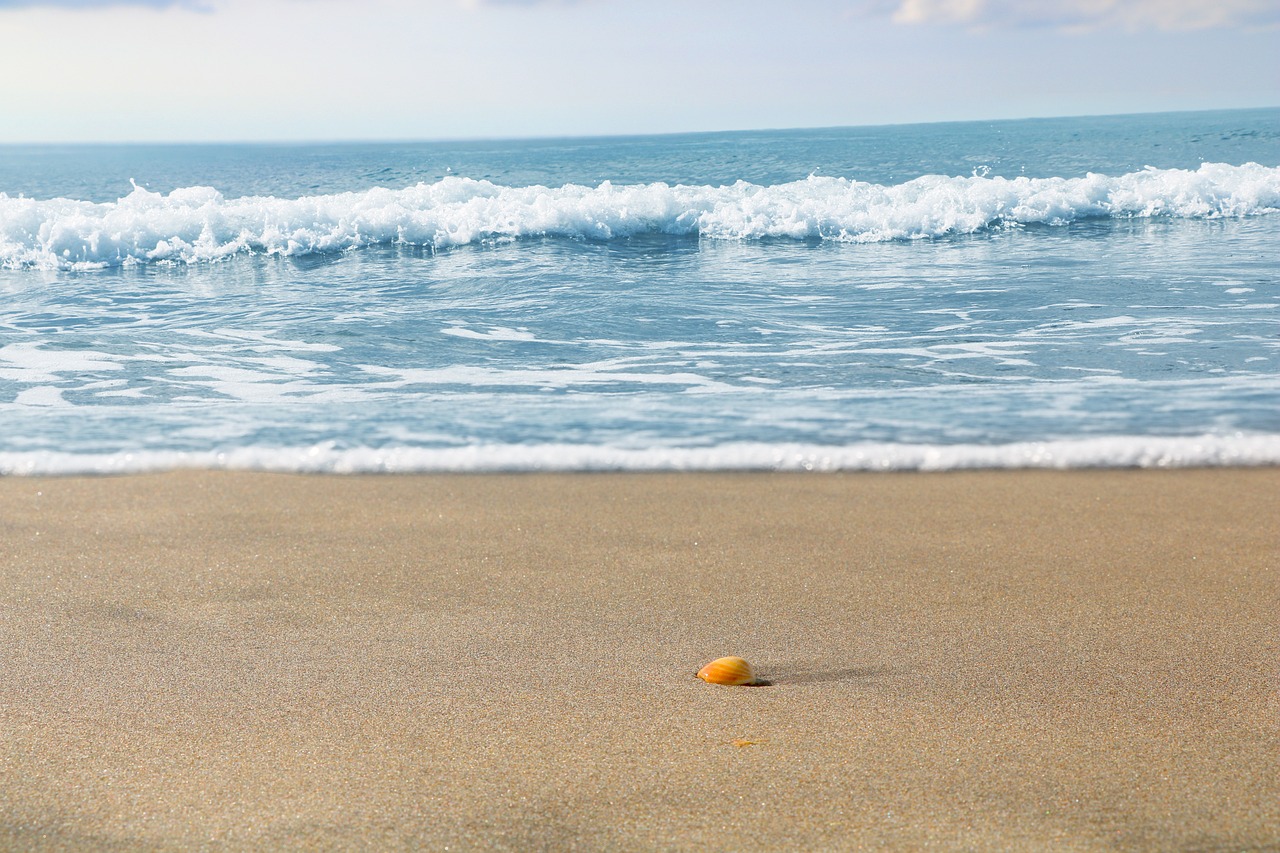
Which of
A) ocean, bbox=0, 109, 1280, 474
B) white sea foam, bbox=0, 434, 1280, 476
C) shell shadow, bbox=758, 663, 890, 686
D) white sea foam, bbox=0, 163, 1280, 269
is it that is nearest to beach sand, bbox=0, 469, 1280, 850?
shell shadow, bbox=758, 663, 890, 686

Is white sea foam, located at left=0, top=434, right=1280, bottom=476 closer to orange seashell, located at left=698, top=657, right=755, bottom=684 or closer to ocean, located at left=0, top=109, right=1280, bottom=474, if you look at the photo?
ocean, located at left=0, top=109, right=1280, bottom=474

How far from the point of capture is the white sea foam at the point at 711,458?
3971 mm

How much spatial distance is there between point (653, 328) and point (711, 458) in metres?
4.03

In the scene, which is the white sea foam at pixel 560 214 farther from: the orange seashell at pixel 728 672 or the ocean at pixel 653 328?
the orange seashell at pixel 728 672

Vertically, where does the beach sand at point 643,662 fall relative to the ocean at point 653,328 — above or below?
below

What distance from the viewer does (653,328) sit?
7973 mm

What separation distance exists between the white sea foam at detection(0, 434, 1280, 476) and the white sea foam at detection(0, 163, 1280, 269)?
32.4 ft

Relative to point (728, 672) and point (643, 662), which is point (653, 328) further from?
point (728, 672)

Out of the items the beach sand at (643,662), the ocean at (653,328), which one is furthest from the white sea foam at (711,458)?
the beach sand at (643,662)

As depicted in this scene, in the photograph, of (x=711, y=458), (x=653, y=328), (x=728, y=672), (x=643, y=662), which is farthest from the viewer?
(x=653, y=328)

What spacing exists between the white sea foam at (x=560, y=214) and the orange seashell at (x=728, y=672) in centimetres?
1229

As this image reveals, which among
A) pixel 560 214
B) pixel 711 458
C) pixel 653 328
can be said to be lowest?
pixel 711 458

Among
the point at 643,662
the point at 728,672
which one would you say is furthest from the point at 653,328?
the point at 728,672

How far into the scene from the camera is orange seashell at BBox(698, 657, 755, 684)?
224cm
